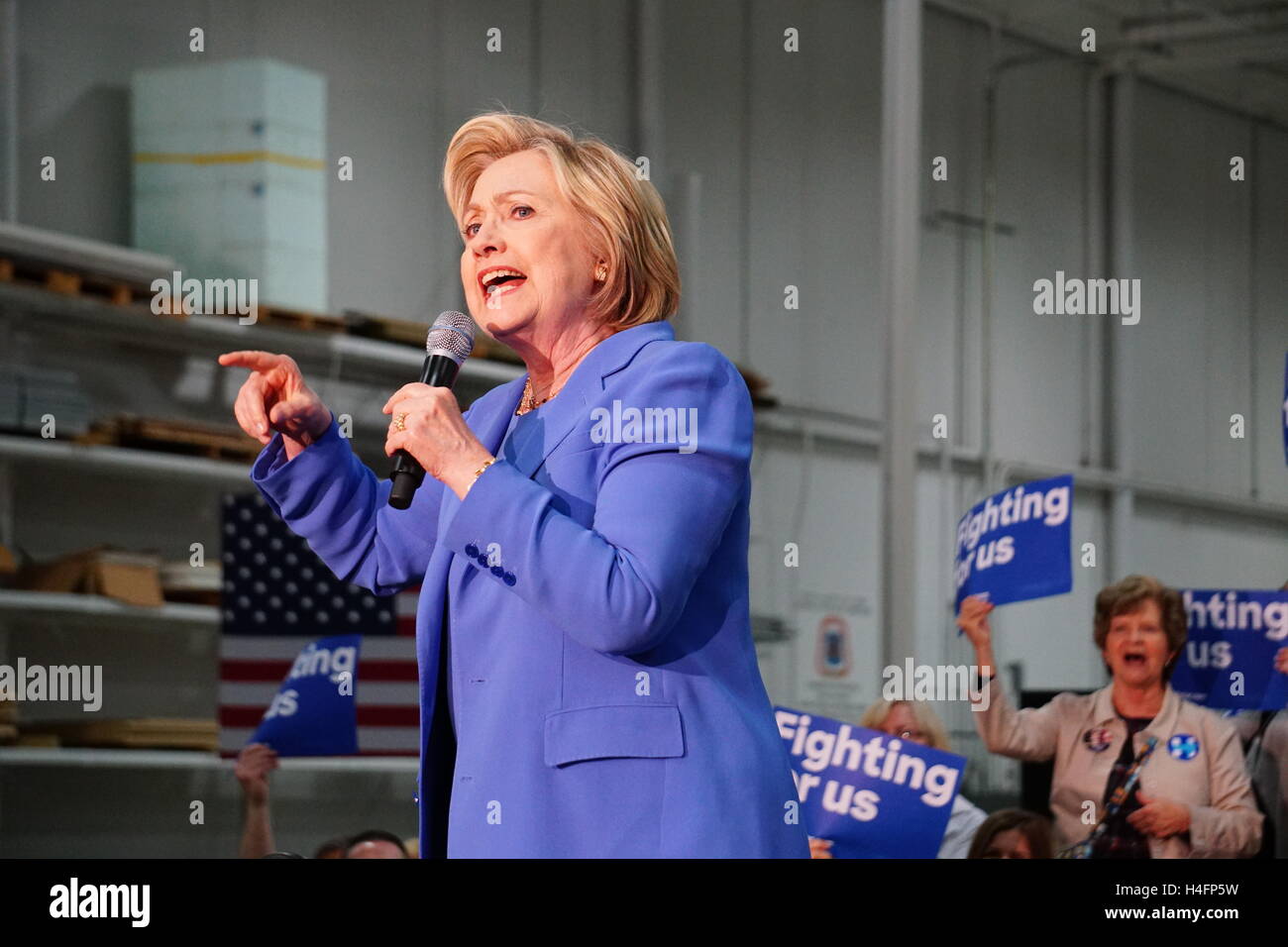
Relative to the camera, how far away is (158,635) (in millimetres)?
6367

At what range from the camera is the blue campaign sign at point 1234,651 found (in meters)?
4.49

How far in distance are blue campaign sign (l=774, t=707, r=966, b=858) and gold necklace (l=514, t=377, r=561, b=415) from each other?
2.34 meters

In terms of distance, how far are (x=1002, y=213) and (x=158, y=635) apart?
6324 millimetres

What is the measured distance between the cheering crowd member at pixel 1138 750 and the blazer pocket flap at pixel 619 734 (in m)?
2.75

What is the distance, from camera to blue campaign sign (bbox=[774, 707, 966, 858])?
4.00 meters

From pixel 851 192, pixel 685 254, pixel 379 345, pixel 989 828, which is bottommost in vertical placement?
pixel 989 828

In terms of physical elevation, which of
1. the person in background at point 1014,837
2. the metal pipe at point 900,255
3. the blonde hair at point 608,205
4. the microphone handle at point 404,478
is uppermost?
the metal pipe at point 900,255

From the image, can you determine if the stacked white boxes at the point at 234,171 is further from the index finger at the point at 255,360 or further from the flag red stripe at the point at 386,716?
the index finger at the point at 255,360

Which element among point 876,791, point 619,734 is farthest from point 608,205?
point 876,791

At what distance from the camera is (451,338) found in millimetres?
1949

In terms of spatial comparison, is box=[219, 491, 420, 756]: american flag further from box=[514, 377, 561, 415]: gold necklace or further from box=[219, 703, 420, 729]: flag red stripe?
box=[514, 377, 561, 415]: gold necklace

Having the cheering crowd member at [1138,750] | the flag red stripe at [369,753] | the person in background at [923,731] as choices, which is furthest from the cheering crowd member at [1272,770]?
the flag red stripe at [369,753]
